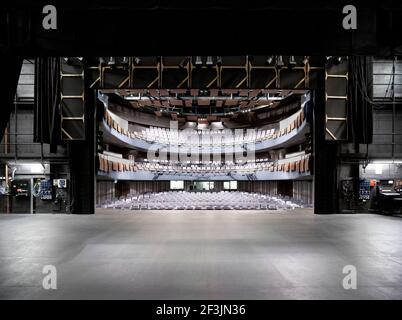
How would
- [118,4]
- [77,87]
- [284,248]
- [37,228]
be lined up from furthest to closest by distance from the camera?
[77,87] → [37,228] → [284,248] → [118,4]

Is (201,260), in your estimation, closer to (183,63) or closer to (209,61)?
(209,61)

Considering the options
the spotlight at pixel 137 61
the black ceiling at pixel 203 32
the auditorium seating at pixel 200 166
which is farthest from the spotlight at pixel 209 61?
the auditorium seating at pixel 200 166

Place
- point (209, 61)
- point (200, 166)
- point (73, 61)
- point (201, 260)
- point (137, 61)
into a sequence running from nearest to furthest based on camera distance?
point (201, 260), point (209, 61), point (137, 61), point (73, 61), point (200, 166)

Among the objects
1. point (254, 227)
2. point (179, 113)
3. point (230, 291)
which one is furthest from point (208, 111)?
point (230, 291)

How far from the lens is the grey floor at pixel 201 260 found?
5.50 meters

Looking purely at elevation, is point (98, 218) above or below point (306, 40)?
below

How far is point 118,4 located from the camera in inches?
244

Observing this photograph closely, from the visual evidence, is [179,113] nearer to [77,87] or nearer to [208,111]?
[208,111]

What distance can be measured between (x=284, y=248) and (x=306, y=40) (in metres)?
5.36

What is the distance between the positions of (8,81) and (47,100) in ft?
36.6

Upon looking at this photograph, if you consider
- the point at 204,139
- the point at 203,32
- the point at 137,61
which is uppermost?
the point at 137,61

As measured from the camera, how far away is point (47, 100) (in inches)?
672

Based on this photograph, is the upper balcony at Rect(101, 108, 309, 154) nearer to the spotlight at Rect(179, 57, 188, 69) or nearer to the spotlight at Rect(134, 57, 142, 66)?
the spotlight at Rect(134, 57, 142, 66)

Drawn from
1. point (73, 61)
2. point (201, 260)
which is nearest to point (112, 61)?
point (73, 61)
